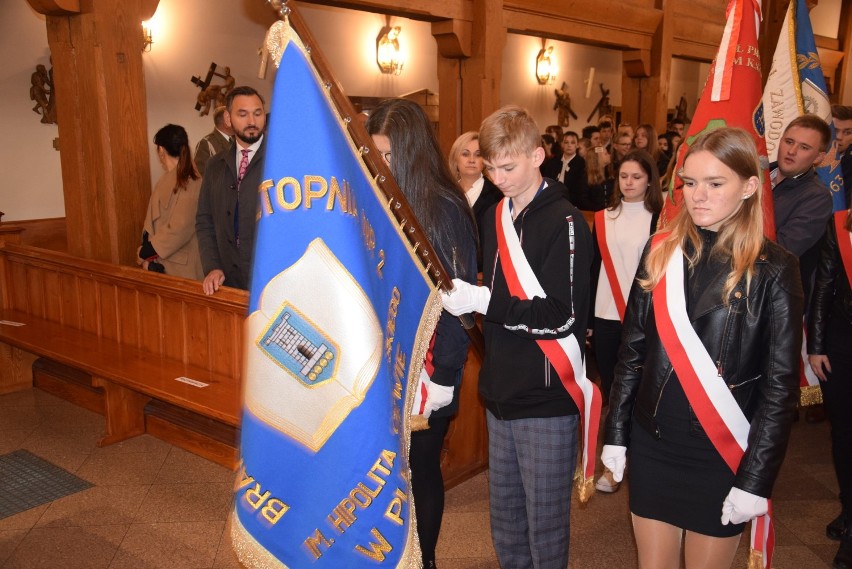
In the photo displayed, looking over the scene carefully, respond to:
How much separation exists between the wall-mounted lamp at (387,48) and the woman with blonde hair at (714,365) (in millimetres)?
7937

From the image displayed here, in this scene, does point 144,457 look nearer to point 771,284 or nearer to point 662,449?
point 662,449

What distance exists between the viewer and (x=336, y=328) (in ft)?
4.86

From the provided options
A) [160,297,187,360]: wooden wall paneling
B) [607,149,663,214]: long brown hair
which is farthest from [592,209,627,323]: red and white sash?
[160,297,187,360]: wooden wall paneling

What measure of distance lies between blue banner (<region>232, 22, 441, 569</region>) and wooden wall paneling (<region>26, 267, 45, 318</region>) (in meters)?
4.03

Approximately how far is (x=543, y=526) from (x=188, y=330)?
8.10 ft

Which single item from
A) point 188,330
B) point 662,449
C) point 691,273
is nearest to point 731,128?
point 691,273

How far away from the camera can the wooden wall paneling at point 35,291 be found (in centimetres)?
495

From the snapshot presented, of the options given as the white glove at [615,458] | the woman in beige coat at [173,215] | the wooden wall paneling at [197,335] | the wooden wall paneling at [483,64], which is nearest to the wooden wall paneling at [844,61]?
the wooden wall paneling at [483,64]

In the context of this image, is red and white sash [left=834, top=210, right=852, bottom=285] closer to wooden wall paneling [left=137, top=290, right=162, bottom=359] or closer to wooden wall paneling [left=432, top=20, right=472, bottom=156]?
wooden wall paneling [left=137, top=290, right=162, bottom=359]

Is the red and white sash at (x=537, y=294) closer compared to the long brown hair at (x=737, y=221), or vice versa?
the long brown hair at (x=737, y=221)

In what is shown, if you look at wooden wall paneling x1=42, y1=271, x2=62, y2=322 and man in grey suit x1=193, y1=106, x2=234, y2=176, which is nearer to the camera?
wooden wall paneling x1=42, y1=271, x2=62, y2=322

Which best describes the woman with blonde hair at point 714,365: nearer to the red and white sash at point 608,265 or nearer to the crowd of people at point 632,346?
the crowd of people at point 632,346

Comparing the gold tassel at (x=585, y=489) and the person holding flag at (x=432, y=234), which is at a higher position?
the person holding flag at (x=432, y=234)

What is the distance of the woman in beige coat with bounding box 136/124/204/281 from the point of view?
4395mm
